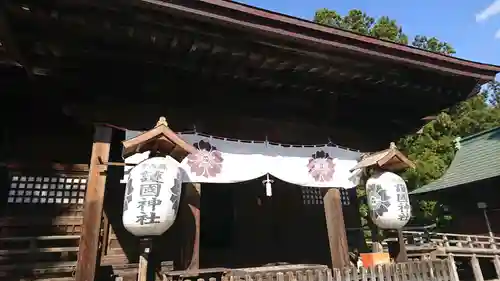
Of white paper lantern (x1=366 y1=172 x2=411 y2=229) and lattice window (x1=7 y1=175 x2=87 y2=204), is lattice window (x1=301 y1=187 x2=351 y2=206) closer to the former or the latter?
white paper lantern (x1=366 y1=172 x2=411 y2=229)

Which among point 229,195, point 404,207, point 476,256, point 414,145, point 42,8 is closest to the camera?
point 42,8

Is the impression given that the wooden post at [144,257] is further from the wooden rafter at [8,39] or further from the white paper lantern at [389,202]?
the white paper lantern at [389,202]

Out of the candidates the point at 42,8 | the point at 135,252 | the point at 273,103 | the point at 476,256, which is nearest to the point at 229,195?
the point at 135,252

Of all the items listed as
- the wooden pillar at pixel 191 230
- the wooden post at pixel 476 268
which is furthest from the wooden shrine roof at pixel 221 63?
the wooden post at pixel 476 268

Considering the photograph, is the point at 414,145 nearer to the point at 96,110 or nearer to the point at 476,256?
the point at 476,256

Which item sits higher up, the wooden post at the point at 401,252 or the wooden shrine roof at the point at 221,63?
the wooden shrine roof at the point at 221,63

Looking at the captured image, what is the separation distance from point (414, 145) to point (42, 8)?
82.1ft

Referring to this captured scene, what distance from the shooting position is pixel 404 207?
5.39 meters

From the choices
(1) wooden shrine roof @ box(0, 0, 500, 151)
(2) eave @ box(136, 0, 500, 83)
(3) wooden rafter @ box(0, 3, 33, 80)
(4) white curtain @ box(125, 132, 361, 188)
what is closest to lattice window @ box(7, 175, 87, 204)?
(1) wooden shrine roof @ box(0, 0, 500, 151)

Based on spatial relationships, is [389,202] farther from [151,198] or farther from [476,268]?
[476,268]

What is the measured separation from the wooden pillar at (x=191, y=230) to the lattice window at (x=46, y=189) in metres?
2.55

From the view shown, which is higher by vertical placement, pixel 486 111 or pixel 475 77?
pixel 486 111

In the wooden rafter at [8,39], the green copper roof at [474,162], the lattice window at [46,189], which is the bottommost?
the lattice window at [46,189]

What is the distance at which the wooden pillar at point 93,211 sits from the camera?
4020mm
